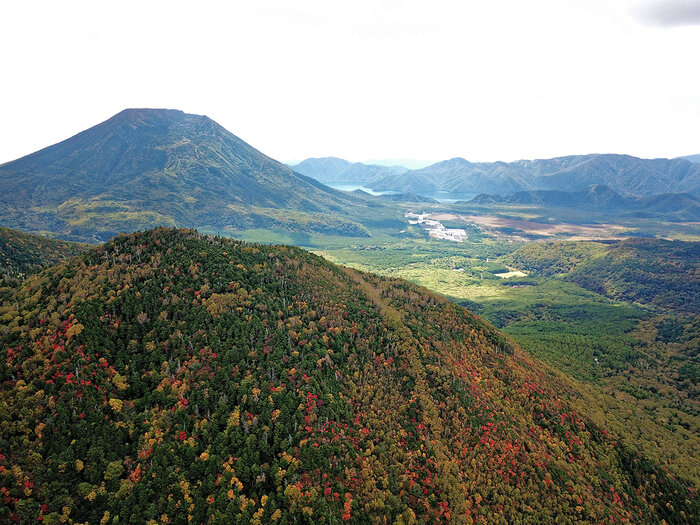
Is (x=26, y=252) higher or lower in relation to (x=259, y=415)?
higher

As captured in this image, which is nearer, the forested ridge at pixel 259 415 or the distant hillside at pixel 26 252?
the forested ridge at pixel 259 415

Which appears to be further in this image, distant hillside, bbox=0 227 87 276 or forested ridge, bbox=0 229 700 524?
distant hillside, bbox=0 227 87 276

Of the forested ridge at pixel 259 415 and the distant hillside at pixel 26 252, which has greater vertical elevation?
the distant hillside at pixel 26 252

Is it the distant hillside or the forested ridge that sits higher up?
the distant hillside

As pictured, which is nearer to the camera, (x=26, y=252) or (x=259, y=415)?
(x=259, y=415)
